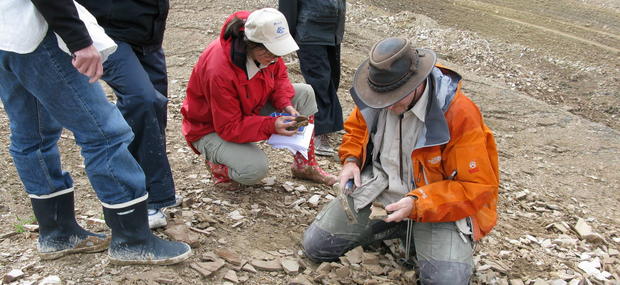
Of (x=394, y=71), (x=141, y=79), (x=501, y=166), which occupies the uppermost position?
(x=394, y=71)

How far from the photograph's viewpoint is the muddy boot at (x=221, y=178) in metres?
4.23

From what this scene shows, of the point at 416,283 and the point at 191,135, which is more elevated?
the point at 191,135

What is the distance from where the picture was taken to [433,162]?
10.5ft

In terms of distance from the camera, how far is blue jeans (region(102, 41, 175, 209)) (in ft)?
10.5

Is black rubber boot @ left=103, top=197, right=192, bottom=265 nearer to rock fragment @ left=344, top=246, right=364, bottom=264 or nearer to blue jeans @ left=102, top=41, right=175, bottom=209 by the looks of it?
blue jeans @ left=102, top=41, right=175, bottom=209

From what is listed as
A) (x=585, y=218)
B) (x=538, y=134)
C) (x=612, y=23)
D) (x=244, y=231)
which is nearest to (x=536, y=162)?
(x=538, y=134)

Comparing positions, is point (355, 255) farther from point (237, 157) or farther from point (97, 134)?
point (97, 134)

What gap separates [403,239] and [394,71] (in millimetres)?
1307

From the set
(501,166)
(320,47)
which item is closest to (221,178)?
(320,47)

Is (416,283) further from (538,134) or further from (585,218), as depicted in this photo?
(538,134)

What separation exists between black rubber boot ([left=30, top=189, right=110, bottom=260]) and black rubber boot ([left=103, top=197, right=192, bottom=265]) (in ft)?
0.74

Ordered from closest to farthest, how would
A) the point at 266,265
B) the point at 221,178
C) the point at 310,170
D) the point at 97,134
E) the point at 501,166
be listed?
1. the point at 97,134
2. the point at 266,265
3. the point at 221,178
4. the point at 310,170
5. the point at 501,166

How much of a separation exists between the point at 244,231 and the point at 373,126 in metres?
1.14

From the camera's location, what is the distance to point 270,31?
3668 mm
